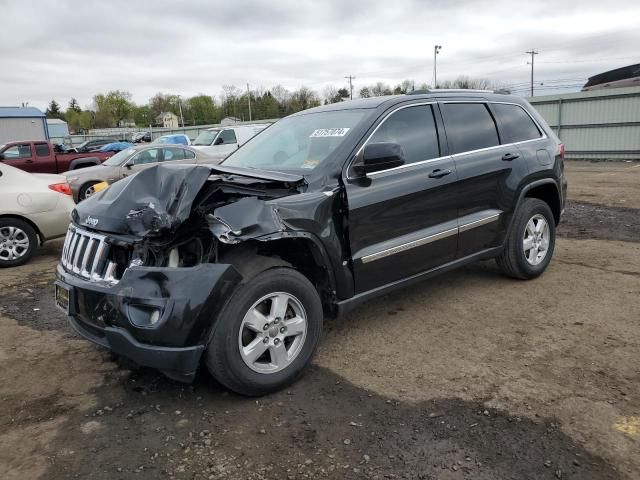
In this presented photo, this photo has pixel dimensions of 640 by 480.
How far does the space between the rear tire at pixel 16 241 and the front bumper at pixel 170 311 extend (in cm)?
468

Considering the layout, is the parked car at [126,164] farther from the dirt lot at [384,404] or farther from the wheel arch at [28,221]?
the dirt lot at [384,404]

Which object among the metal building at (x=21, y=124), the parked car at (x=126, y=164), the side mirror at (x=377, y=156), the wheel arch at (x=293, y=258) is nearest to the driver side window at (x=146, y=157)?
the parked car at (x=126, y=164)

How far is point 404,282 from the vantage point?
414cm

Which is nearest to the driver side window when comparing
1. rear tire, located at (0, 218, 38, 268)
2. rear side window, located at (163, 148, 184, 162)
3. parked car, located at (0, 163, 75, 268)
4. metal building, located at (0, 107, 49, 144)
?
rear side window, located at (163, 148, 184, 162)

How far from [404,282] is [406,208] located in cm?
58

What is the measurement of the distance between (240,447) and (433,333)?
1960 mm

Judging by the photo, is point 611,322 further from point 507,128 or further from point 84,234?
point 84,234

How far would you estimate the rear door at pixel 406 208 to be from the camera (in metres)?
3.77

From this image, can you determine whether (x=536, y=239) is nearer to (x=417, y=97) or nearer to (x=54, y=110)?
(x=417, y=97)

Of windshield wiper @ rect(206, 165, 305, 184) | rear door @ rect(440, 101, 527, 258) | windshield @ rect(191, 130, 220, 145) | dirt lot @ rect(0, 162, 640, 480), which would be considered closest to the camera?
dirt lot @ rect(0, 162, 640, 480)

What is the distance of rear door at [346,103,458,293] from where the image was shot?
3.77 metres

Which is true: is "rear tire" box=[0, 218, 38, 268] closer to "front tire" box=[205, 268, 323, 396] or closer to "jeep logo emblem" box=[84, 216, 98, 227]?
"jeep logo emblem" box=[84, 216, 98, 227]

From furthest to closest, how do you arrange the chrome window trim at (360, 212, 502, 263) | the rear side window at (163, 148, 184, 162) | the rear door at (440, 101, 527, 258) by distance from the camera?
the rear side window at (163, 148, 184, 162) < the rear door at (440, 101, 527, 258) < the chrome window trim at (360, 212, 502, 263)

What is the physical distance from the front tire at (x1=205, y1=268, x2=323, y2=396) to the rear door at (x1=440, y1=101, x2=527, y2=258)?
5.81 ft
